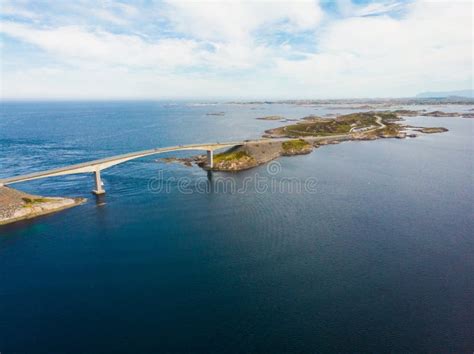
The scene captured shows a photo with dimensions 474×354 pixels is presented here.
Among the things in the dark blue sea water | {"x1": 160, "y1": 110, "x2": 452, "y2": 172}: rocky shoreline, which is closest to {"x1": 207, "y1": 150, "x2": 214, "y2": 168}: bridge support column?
{"x1": 160, "y1": 110, "x2": 452, "y2": 172}: rocky shoreline

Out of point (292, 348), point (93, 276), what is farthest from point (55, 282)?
point (292, 348)

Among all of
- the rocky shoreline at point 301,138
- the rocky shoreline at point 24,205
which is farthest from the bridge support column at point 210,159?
the rocky shoreline at point 24,205

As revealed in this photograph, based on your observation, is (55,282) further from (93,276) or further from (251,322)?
(251,322)

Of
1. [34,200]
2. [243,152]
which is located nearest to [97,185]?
[34,200]

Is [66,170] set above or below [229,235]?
above

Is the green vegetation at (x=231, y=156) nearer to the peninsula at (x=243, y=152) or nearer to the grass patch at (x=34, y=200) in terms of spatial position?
the peninsula at (x=243, y=152)
